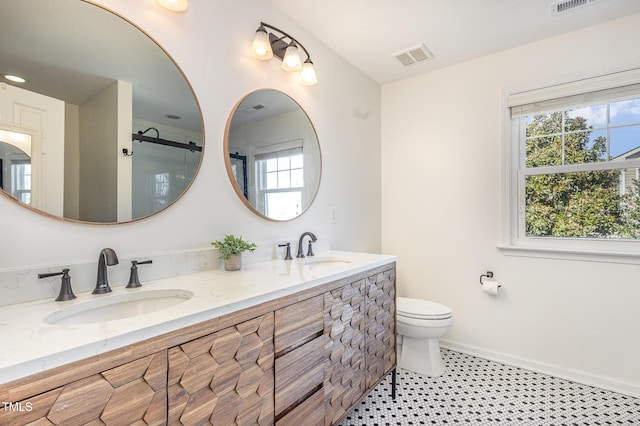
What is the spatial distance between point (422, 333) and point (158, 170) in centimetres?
192

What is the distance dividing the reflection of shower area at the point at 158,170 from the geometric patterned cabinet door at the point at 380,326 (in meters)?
1.05

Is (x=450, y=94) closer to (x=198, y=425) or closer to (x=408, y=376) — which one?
(x=408, y=376)

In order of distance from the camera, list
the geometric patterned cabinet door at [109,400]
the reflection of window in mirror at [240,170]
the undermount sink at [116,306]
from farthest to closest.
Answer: the reflection of window in mirror at [240,170], the undermount sink at [116,306], the geometric patterned cabinet door at [109,400]

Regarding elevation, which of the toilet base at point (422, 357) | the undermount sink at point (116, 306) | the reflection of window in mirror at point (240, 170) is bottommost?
the toilet base at point (422, 357)

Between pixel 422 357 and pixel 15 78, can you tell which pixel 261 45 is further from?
pixel 422 357

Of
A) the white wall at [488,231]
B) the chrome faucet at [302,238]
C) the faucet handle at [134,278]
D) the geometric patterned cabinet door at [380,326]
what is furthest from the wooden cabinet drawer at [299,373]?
the white wall at [488,231]

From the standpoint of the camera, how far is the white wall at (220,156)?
43.2 inches

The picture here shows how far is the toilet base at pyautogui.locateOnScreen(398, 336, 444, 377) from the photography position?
7.30 ft

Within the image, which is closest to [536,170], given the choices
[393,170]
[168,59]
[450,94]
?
[450,94]

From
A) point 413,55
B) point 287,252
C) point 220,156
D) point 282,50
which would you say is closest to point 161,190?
point 220,156

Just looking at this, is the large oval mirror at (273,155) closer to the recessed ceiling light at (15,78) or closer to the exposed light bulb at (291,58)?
the exposed light bulb at (291,58)

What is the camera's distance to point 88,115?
1.17 m

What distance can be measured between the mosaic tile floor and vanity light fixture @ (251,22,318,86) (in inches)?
81.5

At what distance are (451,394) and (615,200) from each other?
5.60 ft
